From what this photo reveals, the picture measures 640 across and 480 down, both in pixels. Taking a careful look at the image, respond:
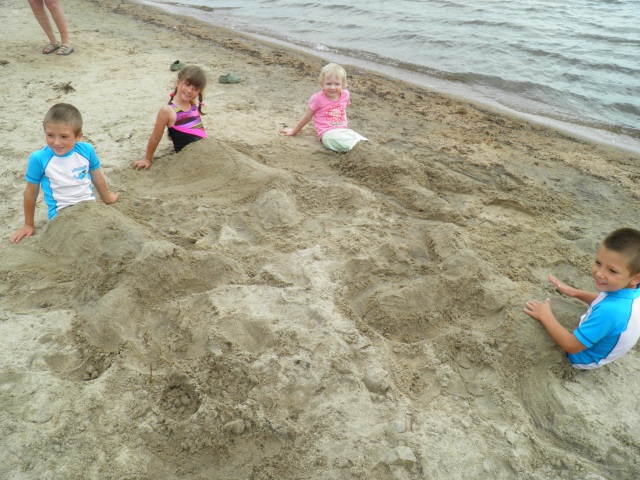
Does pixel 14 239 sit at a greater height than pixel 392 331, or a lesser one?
greater

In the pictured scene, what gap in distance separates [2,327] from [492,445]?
2676mm

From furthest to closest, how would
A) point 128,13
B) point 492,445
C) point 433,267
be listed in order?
point 128,13
point 433,267
point 492,445

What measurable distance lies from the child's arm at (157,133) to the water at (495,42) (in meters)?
5.10

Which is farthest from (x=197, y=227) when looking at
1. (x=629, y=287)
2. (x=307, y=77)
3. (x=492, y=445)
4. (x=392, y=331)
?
(x=307, y=77)

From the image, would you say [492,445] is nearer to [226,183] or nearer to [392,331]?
[392,331]

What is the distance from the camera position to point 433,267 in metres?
3.28

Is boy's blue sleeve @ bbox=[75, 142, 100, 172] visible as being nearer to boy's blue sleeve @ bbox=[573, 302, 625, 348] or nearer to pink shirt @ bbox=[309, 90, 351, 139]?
pink shirt @ bbox=[309, 90, 351, 139]

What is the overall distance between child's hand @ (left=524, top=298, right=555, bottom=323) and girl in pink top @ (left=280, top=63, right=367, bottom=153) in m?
2.57

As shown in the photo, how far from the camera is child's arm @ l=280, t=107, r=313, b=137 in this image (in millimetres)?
5105

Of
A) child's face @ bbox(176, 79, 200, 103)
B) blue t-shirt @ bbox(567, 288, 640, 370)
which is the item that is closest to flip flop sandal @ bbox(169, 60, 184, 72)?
child's face @ bbox(176, 79, 200, 103)

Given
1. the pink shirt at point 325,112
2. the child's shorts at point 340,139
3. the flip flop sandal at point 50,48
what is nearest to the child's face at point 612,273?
the child's shorts at point 340,139

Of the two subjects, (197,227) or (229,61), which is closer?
(197,227)

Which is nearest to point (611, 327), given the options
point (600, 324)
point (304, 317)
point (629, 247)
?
point (600, 324)

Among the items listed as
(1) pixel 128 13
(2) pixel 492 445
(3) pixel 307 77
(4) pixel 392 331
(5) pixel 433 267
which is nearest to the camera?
(2) pixel 492 445
